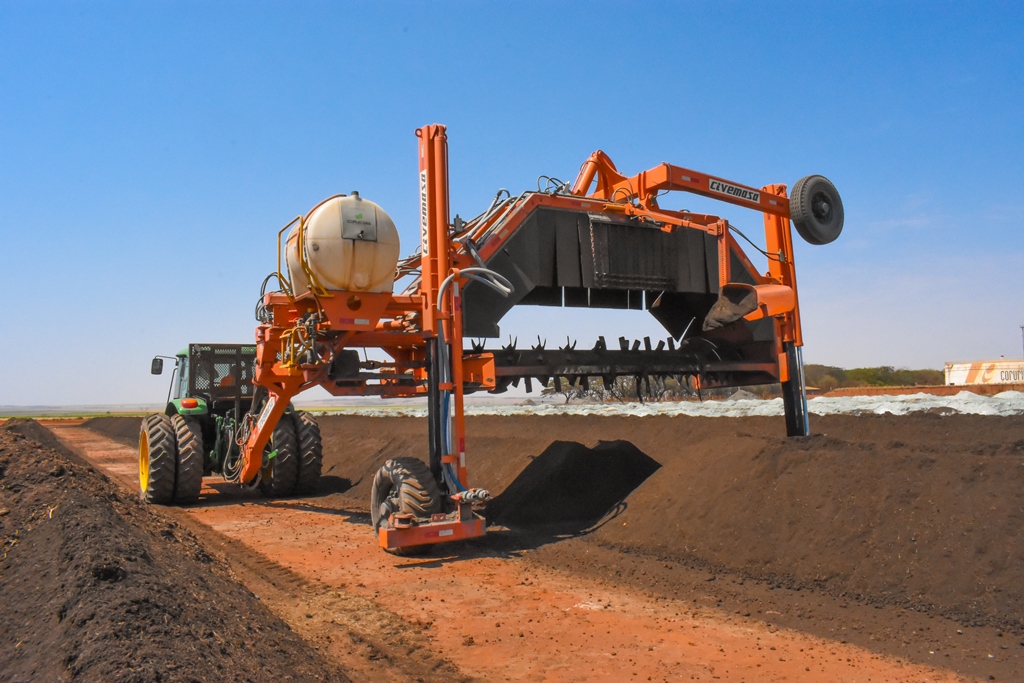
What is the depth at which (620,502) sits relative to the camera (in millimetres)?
7883

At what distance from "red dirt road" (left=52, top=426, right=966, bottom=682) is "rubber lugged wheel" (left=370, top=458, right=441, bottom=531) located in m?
0.44

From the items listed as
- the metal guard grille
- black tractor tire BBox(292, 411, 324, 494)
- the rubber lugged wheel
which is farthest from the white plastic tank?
the metal guard grille

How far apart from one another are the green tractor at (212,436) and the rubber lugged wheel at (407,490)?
152 inches

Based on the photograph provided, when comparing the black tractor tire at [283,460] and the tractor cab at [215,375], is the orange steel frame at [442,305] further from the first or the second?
the tractor cab at [215,375]

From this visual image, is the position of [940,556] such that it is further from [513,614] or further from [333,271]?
[333,271]

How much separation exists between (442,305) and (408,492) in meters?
1.81

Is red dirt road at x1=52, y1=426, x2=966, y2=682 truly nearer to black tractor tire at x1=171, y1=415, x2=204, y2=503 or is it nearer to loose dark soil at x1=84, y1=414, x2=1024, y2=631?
loose dark soil at x1=84, y1=414, x2=1024, y2=631

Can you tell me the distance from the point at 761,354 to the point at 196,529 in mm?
7074

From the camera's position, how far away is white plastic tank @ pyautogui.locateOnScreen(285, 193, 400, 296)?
7.39m

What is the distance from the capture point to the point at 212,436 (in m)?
12.5

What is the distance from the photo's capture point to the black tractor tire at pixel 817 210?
336 inches

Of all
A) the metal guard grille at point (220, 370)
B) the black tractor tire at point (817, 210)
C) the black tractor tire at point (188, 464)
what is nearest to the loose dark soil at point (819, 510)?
the black tractor tire at point (817, 210)

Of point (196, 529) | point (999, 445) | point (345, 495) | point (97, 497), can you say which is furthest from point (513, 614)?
point (345, 495)

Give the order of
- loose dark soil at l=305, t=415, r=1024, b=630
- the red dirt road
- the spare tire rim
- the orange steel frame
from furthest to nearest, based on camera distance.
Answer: the spare tire rim, the orange steel frame, loose dark soil at l=305, t=415, r=1024, b=630, the red dirt road
